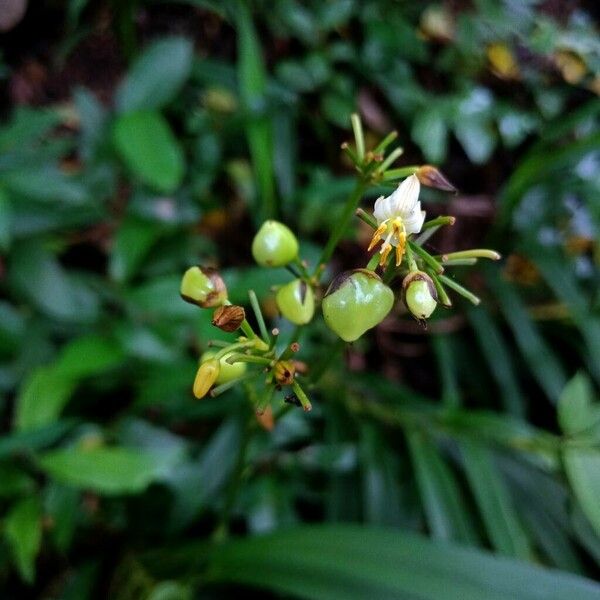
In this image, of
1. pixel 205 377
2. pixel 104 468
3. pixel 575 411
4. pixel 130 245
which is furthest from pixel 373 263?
pixel 130 245

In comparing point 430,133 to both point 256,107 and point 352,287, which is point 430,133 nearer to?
point 256,107

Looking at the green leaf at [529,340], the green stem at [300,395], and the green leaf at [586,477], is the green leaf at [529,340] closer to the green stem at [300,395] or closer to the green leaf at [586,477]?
the green leaf at [586,477]

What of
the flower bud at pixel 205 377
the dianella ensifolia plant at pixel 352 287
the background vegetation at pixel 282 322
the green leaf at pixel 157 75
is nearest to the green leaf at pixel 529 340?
the background vegetation at pixel 282 322

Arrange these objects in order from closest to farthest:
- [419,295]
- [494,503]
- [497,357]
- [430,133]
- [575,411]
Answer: [419,295] → [575,411] → [494,503] → [430,133] → [497,357]

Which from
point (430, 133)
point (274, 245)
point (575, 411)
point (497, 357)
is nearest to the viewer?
point (274, 245)

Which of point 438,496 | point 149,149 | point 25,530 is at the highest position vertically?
point 149,149

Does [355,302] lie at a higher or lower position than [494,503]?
higher

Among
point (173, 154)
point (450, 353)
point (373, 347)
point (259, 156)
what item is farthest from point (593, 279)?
point (173, 154)
